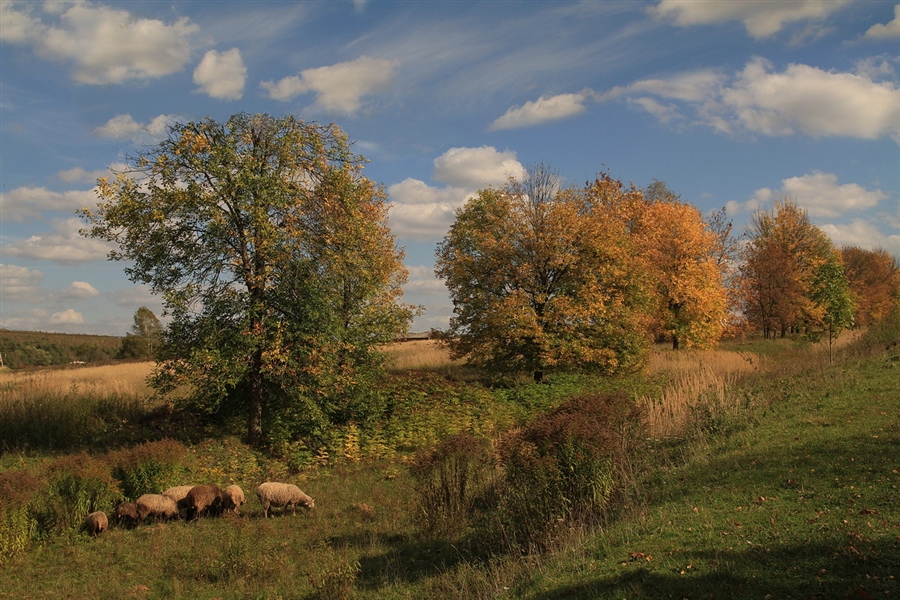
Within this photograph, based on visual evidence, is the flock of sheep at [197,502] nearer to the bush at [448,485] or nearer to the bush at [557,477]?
the bush at [448,485]

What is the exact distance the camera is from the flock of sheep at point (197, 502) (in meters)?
12.3

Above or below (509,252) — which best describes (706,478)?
below

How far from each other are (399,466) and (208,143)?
31.7 ft

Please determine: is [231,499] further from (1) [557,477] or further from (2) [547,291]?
(2) [547,291]

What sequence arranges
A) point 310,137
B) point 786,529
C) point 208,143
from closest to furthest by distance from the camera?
point 786,529 < point 208,143 < point 310,137

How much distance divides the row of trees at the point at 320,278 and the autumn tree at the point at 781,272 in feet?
58.7

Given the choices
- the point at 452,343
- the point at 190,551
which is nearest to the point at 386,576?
the point at 190,551

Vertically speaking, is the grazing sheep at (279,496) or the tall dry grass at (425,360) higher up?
the tall dry grass at (425,360)

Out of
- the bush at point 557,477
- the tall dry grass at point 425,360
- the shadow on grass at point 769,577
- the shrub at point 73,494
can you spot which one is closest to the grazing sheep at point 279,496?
the shrub at point 73,494

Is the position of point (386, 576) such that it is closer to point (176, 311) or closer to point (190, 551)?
point (190, 551)

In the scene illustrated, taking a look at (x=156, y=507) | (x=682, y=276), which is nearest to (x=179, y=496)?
(x=156, y=507)

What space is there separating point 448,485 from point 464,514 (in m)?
0.58

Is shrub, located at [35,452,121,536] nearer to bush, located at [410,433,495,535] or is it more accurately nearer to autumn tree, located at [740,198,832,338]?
bush, located at [410,433,495,535]

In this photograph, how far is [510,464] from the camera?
31.8ft
